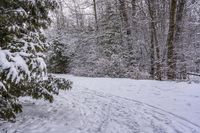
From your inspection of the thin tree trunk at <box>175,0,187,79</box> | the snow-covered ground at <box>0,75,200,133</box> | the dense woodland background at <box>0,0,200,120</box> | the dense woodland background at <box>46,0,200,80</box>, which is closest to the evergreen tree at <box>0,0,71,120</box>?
the dense woodland background at <box>0,0,200,120</box>

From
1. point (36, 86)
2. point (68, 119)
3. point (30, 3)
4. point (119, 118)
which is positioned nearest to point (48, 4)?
point (30, 3)

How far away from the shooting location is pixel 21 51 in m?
5.58

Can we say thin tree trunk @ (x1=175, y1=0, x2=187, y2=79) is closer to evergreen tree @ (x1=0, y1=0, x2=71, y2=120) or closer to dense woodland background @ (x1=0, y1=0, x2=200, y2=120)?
dense woodland background @ (x1=0, y1=0, x2=200, y2=120)

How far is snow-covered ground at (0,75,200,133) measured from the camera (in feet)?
18.3

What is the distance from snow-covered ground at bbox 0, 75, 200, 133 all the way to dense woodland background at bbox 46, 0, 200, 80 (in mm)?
4537

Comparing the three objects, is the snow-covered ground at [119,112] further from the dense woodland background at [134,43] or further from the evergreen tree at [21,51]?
the dense woodland background at [134,43]

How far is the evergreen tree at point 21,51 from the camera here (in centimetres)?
511

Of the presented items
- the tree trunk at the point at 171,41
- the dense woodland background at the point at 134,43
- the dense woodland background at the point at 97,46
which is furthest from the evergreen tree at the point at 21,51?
the tree trunk at the point at 171,41

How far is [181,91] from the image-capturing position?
8.68 m

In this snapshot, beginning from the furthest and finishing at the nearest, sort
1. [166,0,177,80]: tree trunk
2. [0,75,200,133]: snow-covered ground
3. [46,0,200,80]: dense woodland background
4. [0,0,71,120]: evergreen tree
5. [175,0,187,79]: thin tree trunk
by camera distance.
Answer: [46,0,200,80]: dense woodland background, [175,0,187,79]: thin tree trunk, [166,0,177,80]: tree trunk, [0,75,200,133]: snow-covered ground, [0,0,71,120]: evergreen tree

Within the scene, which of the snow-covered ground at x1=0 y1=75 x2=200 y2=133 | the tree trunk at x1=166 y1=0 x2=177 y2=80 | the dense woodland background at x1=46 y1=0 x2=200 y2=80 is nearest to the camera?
the snow-covered ground at x1=0 y1=75 x2=200 y2=133

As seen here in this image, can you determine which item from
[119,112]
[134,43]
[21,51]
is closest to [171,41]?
[134,43]

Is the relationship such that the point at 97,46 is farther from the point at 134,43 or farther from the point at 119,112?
the point at 119,112

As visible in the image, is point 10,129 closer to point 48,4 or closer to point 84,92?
point 48,4
